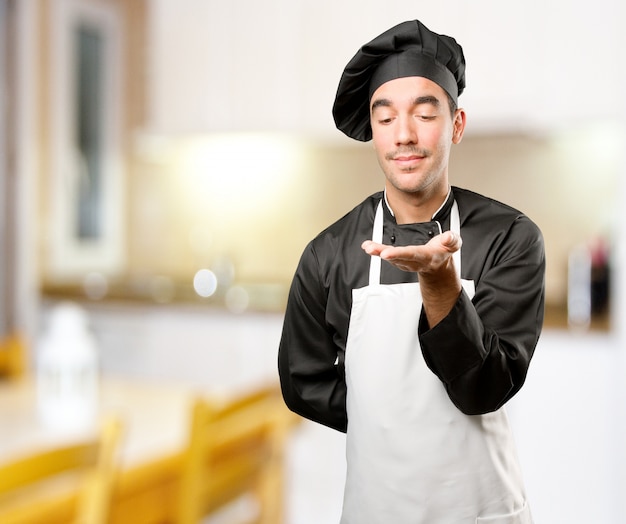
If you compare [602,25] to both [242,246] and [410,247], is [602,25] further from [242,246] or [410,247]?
[242,246]

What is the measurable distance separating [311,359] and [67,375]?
4.46 ft

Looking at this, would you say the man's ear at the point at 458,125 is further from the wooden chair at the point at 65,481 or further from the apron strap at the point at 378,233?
the wooden chair at the point at 65,481

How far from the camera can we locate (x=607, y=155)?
90.0 inches

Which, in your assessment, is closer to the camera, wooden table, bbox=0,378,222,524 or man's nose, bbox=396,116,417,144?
man's nose, bbox=396,116,417,144

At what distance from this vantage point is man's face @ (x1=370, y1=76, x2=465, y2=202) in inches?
4.8

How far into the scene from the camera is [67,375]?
56.1 inches

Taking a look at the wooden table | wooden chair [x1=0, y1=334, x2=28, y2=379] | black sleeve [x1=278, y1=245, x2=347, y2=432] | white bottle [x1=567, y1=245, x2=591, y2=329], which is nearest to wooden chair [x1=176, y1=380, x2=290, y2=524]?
the wooden table

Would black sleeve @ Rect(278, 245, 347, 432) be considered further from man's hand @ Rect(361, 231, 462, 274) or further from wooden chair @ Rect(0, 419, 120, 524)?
wooden chair @ Rect(0, 419, 120, 524)

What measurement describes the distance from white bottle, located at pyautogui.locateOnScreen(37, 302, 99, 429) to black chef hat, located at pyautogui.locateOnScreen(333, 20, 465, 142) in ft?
4.08

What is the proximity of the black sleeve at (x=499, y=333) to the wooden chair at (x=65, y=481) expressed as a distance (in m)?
0.81

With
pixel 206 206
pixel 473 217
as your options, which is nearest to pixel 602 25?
pixel 473 217

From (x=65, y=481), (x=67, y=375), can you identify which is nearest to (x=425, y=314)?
(x=65, y=481)

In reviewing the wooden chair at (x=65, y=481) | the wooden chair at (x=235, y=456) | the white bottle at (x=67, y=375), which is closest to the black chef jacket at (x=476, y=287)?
the wooden chair at (x=65, y=481)

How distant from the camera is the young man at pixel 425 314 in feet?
0.41
